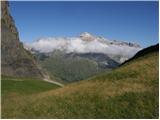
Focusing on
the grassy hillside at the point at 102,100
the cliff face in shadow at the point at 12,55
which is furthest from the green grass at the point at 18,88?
the cliff face in shadow at the point at 12,55

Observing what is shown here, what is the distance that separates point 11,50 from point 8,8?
2983 centimetres

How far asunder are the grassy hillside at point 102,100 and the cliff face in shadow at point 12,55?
12367cm

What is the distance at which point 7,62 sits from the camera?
6993 inches

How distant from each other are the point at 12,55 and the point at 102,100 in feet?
484

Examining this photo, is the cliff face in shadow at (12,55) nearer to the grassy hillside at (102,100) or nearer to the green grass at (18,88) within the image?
the green grass at (18,88)

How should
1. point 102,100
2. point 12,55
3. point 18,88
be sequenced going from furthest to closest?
point 12,55
point 18,88
point 102,100

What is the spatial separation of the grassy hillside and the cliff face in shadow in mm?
123669

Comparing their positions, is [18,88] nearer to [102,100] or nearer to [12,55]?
[102,100]

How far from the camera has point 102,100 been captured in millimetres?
40500

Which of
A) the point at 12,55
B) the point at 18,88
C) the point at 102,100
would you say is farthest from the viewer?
the point at 12,55

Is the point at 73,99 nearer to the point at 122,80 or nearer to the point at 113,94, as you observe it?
the point at 113,94

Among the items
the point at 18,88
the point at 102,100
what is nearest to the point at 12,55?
the point at 18,88

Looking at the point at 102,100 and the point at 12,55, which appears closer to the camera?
the point at 102,100

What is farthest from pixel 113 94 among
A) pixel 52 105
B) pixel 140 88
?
pixel 52 105
